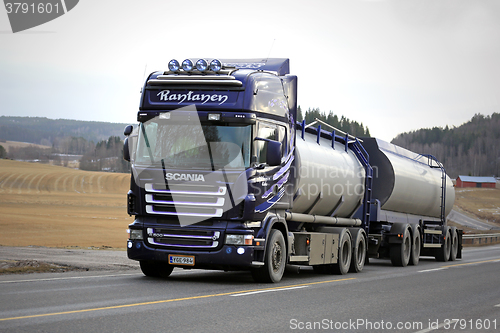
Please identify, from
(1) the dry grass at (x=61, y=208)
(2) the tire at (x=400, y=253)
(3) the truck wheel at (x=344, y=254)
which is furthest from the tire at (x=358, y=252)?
(1) the dry grass at (x=61, y=208)

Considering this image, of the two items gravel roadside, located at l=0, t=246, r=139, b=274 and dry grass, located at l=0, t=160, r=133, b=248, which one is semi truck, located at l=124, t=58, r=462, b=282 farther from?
dry grass, located at l=0, t=160, r=133, b=248

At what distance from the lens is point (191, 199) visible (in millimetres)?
11875

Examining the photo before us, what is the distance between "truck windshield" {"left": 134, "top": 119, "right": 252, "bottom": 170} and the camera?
39.3 feet

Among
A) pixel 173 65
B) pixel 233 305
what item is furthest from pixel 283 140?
pixel 233 305

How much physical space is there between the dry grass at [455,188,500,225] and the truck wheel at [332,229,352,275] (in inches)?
2948

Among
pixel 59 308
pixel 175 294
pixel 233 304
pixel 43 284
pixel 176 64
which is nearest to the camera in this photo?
pixel 59 308

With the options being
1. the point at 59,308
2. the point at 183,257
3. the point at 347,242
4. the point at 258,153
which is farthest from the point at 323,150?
the point at 59,308

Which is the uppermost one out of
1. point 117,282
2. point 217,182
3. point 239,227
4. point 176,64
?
point 176,64

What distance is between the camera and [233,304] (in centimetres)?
939

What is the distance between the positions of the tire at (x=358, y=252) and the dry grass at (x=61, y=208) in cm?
1224

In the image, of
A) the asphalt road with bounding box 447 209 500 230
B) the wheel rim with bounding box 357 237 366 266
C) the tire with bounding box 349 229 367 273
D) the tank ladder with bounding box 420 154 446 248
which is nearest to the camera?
the tire with bounding box 349 229 367 273

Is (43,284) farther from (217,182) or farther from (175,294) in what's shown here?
(217,182)

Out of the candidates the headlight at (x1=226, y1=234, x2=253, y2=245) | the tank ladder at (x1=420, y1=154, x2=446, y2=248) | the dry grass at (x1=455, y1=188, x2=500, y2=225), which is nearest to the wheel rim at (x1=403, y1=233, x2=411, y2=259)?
the tank ladder at (x1=420, y1=154, x2=446, y2=248)

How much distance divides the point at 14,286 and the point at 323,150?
28.9 ft
